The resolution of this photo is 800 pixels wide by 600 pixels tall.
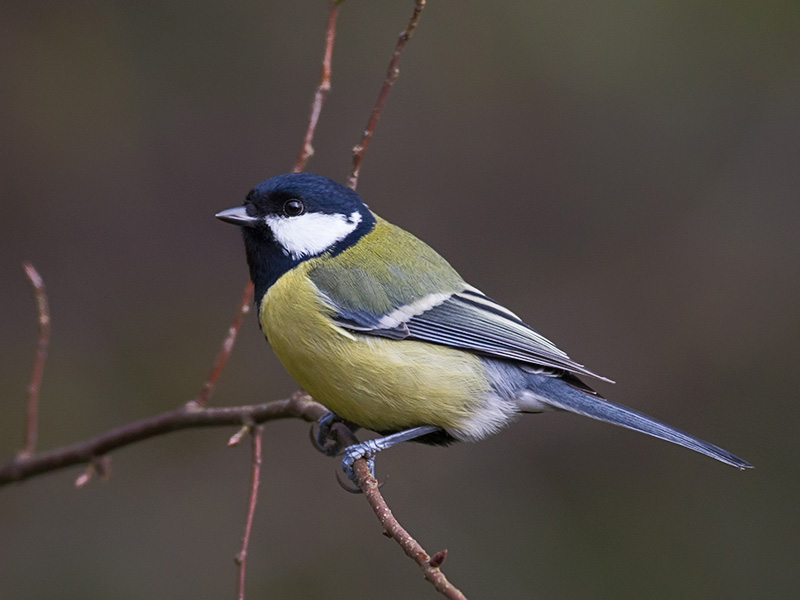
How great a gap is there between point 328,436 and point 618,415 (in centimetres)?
92

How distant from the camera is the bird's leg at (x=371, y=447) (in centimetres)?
266

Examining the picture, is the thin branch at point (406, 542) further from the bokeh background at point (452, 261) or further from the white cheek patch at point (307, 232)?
the bokeh background at point (452, 261)

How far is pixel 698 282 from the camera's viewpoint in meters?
5.32

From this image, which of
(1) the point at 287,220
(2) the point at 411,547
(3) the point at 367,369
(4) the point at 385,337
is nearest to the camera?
(2) the point at 411,547

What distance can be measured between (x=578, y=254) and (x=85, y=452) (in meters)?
3.26

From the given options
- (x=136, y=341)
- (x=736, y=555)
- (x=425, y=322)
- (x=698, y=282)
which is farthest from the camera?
(x=698, y=282)

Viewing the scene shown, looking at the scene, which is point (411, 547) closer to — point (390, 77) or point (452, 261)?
point (390, 77)

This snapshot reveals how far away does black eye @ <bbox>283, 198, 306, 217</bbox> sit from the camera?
9.83ft

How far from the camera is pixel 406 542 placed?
187 cm

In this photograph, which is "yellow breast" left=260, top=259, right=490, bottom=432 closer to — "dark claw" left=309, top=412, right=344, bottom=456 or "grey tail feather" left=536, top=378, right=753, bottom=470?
"dark claw" left=309, top=412, right=344, bottom=456

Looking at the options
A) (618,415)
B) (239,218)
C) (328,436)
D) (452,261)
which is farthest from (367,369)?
(452,261)

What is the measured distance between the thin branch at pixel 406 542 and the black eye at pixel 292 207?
890 millimetres

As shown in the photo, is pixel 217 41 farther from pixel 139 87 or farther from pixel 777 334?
pixel 777 334

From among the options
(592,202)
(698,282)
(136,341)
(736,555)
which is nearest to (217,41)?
(136,341)
